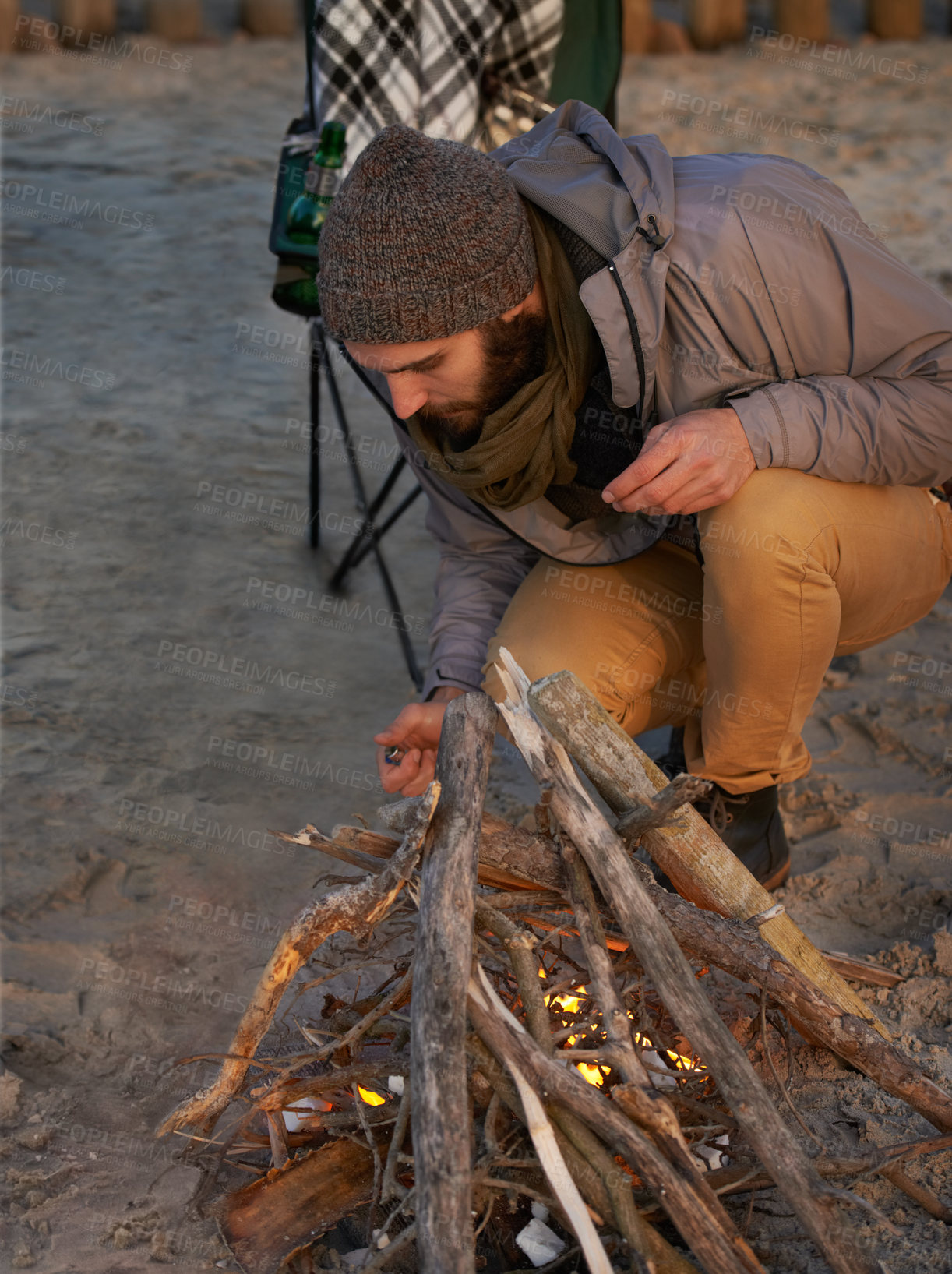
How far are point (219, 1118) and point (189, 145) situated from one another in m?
5.95

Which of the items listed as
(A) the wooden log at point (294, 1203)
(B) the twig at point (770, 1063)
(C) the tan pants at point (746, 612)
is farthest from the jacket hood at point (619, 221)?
(A) the wooden log at point (294, 1203)

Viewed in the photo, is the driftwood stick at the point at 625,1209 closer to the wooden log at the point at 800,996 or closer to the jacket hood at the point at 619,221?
the wooden log at the point at 800,996

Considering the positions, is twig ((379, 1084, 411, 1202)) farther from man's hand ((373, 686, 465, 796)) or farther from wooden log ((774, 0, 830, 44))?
wooden log ((774, 0, 830, 44))

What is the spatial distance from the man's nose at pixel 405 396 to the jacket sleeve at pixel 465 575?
38 cm

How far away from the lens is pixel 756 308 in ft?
6.74

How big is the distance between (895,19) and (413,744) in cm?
840

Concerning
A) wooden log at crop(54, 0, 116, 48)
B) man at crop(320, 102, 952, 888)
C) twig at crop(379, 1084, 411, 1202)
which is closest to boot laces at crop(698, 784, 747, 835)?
man at crop(320, 102, 952, 888)

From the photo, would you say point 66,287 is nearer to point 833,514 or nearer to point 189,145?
point 189,145

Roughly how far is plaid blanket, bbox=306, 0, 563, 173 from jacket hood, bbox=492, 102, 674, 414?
114cm

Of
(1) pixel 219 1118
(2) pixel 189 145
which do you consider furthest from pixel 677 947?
(2) pixel 189 145

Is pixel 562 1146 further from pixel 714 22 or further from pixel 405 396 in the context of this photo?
pixel 714 22

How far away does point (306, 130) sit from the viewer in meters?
3.24

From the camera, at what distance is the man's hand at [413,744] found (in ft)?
7.06

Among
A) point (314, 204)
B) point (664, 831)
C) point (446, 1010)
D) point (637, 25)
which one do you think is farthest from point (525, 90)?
point (637, 25)
